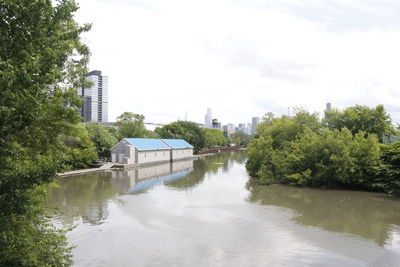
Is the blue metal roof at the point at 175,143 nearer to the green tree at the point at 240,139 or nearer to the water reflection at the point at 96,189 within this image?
the water reflection at the point at 96,189

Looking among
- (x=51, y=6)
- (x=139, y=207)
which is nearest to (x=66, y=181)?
(x=139, y=207)

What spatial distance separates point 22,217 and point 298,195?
60.9 ft

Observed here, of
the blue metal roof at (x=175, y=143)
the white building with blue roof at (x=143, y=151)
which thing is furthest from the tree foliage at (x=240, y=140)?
the white building with blue roof at (x=143, y=151)

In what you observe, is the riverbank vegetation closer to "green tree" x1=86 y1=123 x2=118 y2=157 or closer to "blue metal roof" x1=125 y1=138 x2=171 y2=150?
"blue metal roof" x1=125 y1=138 x2=171 y2=150

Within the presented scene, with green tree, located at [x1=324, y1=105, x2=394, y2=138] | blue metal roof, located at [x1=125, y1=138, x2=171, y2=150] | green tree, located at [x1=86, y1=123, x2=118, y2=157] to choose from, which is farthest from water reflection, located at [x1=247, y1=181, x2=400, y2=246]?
green tree, located at [x1=86, y1=123, x2=118, y2=157]

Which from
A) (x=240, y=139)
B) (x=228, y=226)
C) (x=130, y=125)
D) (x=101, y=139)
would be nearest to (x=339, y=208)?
(x=228, y=226)

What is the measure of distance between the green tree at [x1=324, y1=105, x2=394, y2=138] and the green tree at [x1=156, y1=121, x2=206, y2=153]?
38.2m

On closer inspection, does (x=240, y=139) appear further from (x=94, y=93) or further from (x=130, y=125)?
(x=94, y=93)

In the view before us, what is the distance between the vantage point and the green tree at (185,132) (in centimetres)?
6331

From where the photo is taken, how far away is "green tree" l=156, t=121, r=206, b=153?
6331 centimetres

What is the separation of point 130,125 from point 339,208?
40.8m

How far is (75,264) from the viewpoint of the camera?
1005cm

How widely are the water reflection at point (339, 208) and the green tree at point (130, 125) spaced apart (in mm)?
31591

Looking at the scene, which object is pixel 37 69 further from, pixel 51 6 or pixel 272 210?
pixel 272 210
